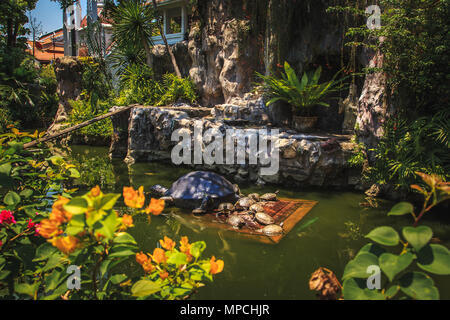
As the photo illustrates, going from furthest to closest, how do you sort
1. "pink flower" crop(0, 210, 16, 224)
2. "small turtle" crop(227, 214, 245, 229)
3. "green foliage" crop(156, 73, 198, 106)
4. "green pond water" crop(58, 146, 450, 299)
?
"green foliage" crop(156, 73, 198, 106) < "small turtle" crop(227, 214, 245, 229) < "green pond water" crop(58, 146, 450, 299) < "pink flower" crop(0, 210, 16, 224)

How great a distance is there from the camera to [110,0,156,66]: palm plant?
10398 mm

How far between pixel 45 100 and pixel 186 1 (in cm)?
925

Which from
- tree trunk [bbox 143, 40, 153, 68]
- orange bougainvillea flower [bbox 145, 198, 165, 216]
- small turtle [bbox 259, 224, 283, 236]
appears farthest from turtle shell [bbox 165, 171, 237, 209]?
tree trunk [bbox 143, 40, 153, 68]

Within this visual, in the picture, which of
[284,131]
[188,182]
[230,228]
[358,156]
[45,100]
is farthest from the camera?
[45,100]

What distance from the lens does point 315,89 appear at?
253 inches

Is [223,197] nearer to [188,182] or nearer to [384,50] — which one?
[188,182]

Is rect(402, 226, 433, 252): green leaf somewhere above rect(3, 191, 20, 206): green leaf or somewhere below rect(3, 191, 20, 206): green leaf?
above

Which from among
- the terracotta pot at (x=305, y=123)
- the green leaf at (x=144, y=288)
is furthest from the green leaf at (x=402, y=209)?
the terracotta pot at (x=305, y=123)

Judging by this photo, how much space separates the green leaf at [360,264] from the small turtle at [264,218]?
9.73ft

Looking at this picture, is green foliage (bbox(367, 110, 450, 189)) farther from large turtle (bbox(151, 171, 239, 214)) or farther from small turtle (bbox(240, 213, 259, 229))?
large turtle (bbox(151, 171, 239, 214))

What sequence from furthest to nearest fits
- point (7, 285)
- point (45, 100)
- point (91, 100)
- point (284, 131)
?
1. point (45, 100)
2. point (91, 100)
3. point (284, 131)
4. point (7, 285)

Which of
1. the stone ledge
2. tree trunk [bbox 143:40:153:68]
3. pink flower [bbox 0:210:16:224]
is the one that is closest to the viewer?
pink flower [bbox 0:210:16:224]

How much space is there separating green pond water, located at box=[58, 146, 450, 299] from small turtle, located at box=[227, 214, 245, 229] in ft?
0.74

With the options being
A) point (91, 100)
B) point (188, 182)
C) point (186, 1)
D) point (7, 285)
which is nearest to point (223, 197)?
point (188, 182)
